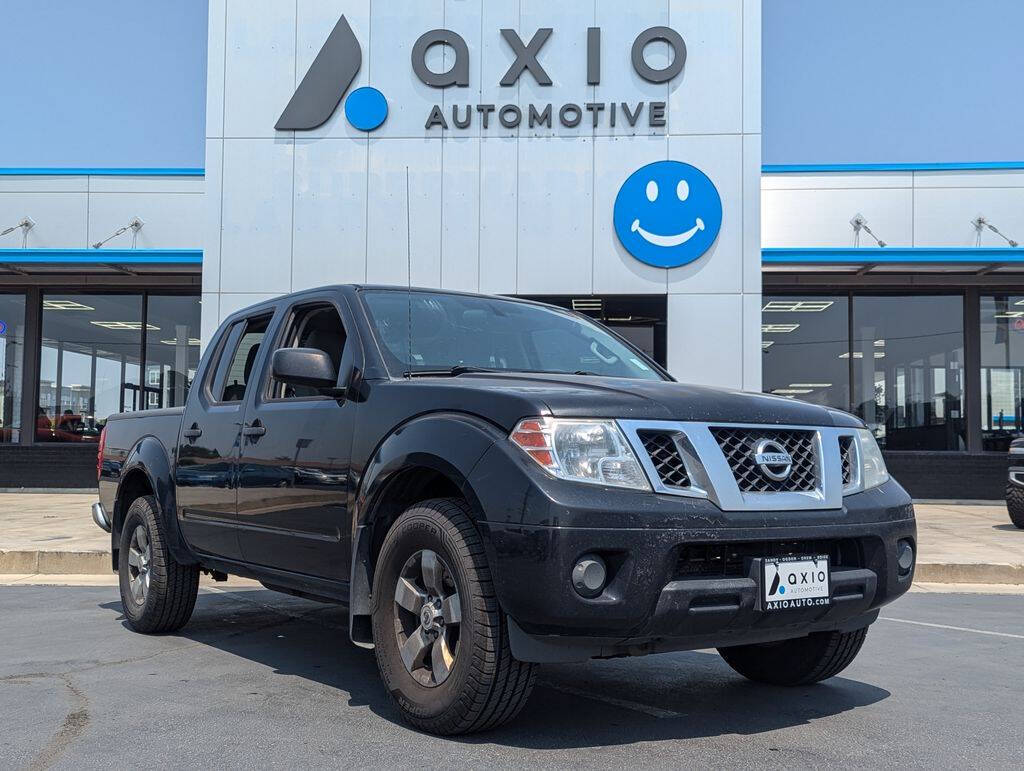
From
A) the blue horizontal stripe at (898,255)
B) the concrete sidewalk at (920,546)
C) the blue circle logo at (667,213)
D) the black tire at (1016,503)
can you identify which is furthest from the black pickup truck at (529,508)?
the blue horizontal stripe at (898,255)

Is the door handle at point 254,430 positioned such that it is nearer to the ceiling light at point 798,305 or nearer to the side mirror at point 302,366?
the side mirror at point 302,366

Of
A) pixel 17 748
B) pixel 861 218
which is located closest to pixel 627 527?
pixel 17 748

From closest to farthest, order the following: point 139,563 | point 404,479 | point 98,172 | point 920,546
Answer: point 404,479
point 139,563
point 920,546
point 98,172

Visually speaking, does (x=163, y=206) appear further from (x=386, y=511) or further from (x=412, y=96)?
(x=386, y=511)

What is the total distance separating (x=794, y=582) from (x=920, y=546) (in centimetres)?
792

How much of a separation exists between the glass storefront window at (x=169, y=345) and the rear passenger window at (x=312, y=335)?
14.3 metres

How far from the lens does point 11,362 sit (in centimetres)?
1961

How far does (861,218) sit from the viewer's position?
16719 mm

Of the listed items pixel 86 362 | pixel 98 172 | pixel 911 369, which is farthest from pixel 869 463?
pixel 86 362

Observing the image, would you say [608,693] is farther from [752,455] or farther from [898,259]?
[898,259]

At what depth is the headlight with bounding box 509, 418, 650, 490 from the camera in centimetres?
368

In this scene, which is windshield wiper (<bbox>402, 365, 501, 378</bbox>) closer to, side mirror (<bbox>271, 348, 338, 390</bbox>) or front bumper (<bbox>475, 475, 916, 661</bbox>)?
side mirror (<bbox>271, 348, 338, 390</bbox>)

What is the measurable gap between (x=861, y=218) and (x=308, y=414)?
13630mm

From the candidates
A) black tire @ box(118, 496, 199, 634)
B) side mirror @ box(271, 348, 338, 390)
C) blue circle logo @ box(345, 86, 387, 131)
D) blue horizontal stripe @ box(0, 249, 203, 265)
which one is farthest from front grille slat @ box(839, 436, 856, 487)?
blue horizontal stripe @ box(0, 249, 203, 265)
